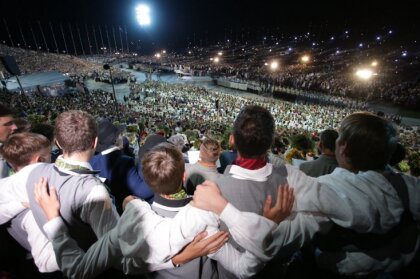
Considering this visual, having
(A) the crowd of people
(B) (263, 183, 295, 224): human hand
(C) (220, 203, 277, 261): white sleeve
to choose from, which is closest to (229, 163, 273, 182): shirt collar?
(A) the crowd of people

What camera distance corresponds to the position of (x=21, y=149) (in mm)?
1958

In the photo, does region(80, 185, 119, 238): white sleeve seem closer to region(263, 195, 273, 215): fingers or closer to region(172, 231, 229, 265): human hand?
region(172, 231, 229, 265): human hand

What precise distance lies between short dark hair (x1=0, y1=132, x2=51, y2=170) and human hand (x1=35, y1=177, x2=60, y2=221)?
544 millimetres

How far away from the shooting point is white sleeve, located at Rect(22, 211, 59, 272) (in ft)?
5.42

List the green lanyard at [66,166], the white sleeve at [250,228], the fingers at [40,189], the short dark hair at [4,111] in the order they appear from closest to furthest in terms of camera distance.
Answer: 1. the white sleeve at [250,228]
2. the fingers at [40,189]
3. the green lanyard at [66,166]
4. the short dark hair at [4,111]

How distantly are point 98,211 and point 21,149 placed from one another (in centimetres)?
96

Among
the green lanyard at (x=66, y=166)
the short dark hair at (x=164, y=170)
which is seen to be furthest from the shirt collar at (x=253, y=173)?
the green lanyard at (x=66, y=166)

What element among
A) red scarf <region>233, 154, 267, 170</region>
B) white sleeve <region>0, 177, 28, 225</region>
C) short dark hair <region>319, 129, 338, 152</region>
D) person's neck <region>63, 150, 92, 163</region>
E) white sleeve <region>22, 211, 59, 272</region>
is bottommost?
white sleeve <region>22, 211, 59, 272</region>

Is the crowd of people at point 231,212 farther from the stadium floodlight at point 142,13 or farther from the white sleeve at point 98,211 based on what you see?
the stadium floodlight at point 142,13

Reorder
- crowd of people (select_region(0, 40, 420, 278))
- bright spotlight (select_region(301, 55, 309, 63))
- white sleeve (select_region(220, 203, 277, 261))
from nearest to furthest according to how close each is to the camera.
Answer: white sleeve (select_region(220, 203, 277, 261))
crowd of people (select_region(0, 40, 420, 278))
bright spotlight (select_region(301, 55, 309, 63))

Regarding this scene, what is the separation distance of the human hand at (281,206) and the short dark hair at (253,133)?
26 cm

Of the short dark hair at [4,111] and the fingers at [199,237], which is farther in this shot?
the short dark hair at [4,111]

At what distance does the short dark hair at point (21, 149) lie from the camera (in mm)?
1954

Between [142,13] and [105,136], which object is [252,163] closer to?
[105,136]
